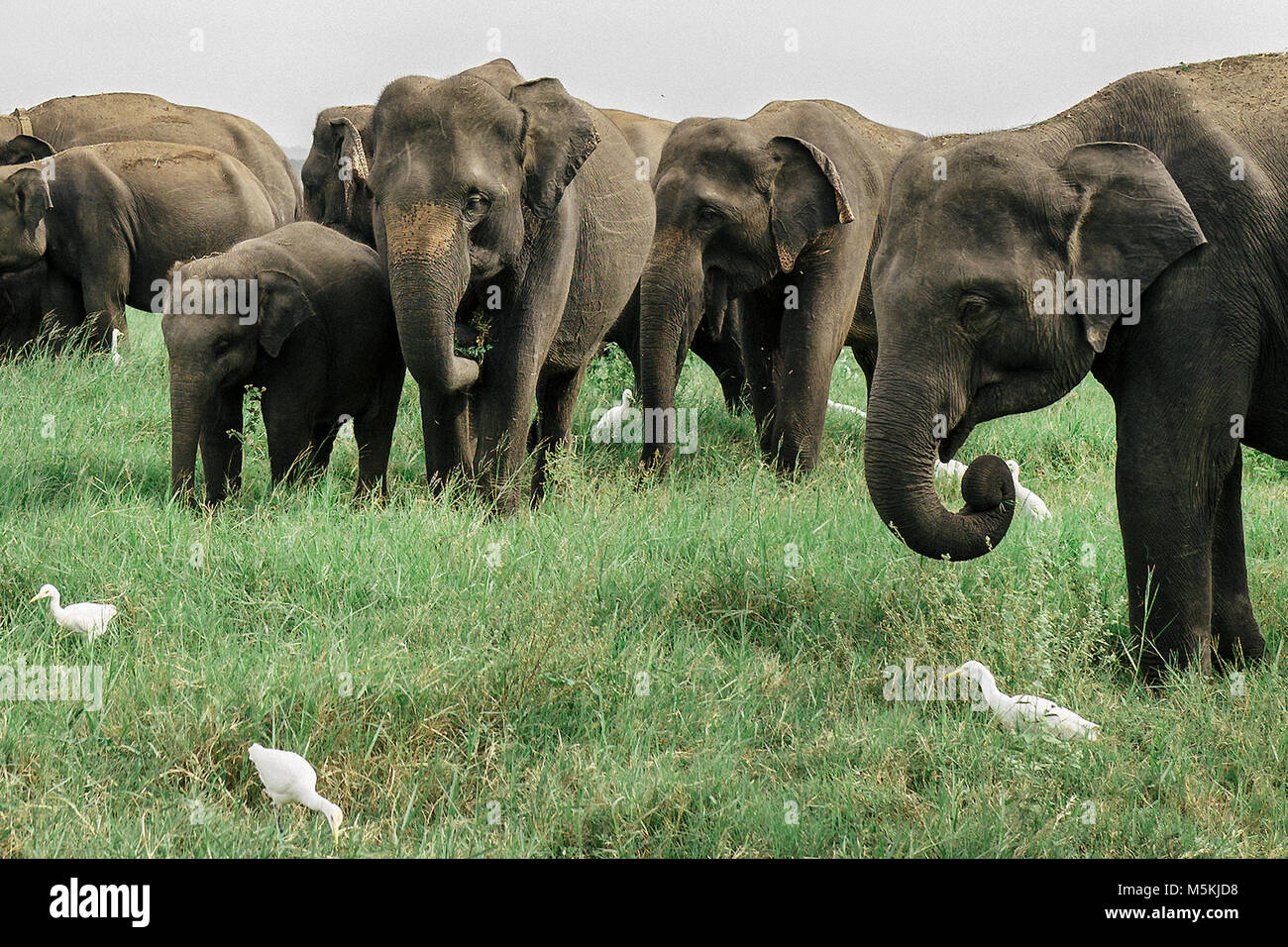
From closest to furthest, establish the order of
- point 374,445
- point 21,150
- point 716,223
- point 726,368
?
1. point 374,445
2. point 716,223
3. point 726,368
4. point 21,150

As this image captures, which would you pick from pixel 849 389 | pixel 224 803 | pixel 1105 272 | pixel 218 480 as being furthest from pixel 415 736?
pixel 849 389

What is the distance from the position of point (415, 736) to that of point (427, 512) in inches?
72.5

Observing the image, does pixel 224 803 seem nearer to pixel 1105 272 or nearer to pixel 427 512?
pixel 427 512

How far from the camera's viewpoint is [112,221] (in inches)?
455

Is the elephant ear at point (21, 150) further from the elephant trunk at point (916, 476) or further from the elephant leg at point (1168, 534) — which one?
the elephant leg at point (1168, 534)

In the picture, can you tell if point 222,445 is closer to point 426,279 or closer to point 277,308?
point 277,308

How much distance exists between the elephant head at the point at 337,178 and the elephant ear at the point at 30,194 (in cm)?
269

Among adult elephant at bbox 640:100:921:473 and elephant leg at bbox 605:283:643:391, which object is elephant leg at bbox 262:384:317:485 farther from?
elephant leg at bbox 605:283:643:391

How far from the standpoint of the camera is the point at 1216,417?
15.3ft

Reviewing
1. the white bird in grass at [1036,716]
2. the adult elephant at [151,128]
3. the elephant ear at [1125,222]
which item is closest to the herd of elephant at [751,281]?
the elephant ear at [1125,222]

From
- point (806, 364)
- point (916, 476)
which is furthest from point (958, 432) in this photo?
point (806, 364)

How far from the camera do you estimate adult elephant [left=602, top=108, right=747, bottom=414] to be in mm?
9945

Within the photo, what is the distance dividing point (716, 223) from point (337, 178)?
87.9 inches

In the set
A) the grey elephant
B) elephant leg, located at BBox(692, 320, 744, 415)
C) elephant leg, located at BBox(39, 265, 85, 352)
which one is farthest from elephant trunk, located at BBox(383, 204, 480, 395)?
elephant leg, located at BBox(39, 265, 85, 352)
